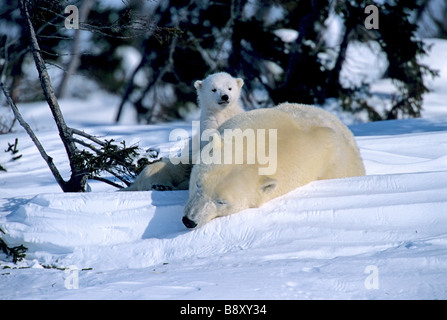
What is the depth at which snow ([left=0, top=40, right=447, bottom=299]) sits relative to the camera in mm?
3023

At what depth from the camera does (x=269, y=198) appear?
4.00 m

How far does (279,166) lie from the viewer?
3.98 meters

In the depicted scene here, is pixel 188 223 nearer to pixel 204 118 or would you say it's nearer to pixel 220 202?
pixel 220 202

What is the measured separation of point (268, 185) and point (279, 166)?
0.21 m

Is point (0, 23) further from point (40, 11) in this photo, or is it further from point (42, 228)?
point (42, 228)

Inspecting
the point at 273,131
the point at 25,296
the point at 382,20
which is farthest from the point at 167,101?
the point at 25,296

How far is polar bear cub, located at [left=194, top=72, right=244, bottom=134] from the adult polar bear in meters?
1.21

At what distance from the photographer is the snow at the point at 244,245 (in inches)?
119

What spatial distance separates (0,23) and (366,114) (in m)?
8.68
